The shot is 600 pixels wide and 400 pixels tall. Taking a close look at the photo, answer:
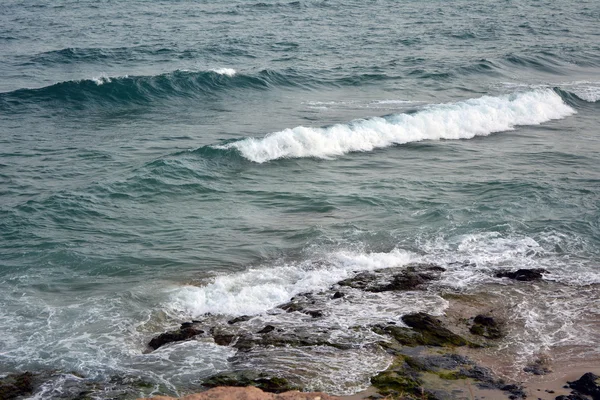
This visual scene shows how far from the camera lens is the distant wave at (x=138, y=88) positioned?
93.5ft

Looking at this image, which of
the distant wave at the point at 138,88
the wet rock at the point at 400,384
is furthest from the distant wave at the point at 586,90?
the wet rock at the point at 400,384

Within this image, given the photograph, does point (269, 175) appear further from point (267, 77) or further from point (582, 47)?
point (582, 47)

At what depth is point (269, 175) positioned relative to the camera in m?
21.6

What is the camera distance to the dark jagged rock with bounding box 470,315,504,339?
12.4 meters

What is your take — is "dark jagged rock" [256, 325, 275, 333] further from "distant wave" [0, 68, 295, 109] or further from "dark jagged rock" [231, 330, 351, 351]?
"distant wave" [0, 68, 295, 109]

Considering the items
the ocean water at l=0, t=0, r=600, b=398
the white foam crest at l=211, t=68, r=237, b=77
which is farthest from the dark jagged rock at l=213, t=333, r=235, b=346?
the white foam crest at l=211, t=68, r=237, b=77

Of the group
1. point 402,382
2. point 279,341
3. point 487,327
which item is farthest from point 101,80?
point 402,382

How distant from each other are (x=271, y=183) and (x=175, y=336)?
9.15 m

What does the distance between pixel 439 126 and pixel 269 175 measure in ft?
26.1

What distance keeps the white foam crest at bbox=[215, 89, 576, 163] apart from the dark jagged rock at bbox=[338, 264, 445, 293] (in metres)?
8.86

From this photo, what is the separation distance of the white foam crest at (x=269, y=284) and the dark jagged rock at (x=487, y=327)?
2.88m

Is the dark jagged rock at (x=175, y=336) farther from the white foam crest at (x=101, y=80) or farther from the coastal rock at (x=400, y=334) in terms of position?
the white foam crest at (x=101, y=80)

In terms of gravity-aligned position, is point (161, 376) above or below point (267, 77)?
below

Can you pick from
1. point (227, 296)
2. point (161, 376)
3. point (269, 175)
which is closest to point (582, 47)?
point (269, 175)
